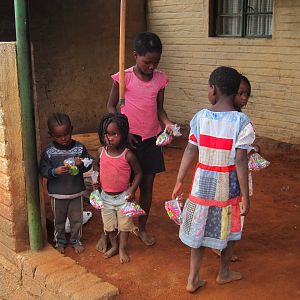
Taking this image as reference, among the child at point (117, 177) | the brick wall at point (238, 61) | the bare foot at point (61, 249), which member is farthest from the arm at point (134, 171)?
the brick wall at point (238, 61)

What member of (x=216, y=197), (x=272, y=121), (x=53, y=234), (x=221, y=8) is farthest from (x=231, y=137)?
(x=221, y=8)

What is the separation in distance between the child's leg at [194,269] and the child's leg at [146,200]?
87 cm

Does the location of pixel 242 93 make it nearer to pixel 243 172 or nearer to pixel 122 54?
pixel 243 172

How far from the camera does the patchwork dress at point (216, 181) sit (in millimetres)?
3066

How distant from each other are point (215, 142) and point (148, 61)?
3.21 ft

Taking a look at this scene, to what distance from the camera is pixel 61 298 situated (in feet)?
11.2

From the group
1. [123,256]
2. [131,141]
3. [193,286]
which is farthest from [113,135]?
[193,286]

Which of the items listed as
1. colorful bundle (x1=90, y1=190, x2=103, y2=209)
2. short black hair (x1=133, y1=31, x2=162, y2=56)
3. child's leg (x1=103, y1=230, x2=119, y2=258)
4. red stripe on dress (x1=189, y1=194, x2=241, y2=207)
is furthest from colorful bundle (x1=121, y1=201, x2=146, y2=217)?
short black hair (x1=133, y1=31, x2=162, y2=56)

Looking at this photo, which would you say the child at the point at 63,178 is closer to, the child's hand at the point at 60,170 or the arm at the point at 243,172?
the child's hand at the point at 60,170

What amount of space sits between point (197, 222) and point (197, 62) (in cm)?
625

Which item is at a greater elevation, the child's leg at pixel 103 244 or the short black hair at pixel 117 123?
the short black hair at pixel 117 123

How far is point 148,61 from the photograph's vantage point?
3729 millimetres

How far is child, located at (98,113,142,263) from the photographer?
371cm

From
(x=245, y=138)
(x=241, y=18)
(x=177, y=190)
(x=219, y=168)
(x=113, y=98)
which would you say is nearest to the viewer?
(x=245, y=138)
